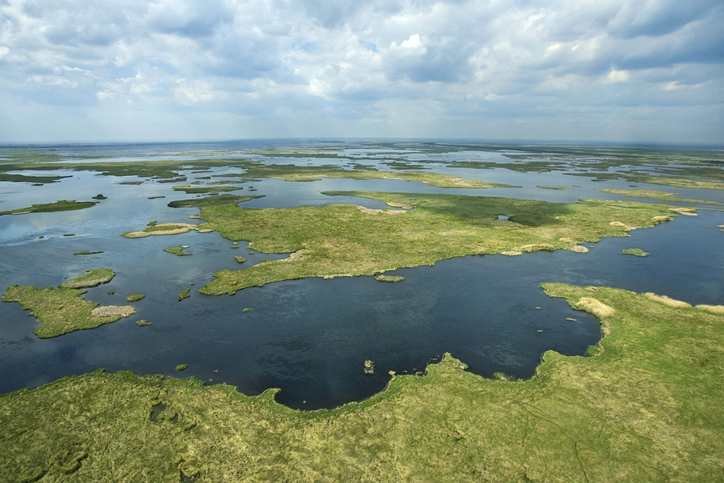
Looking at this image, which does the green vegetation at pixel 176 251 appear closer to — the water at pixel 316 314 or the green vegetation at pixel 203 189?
the water at pixel 316 314

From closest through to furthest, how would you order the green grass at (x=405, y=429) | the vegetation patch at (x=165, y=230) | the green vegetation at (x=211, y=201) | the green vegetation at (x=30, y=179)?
the green grass at (x=405, y=429) < the vegetation patch at (x=165, y=230) < the green vegetation at (x=211, y=201) < the green vegetation at (x=30, y=179)

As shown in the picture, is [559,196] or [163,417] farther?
[559,196]

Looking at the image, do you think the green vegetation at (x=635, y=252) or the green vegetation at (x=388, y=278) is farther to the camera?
the green vegetation at (x=635, y=252)

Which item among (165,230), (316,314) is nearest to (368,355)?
(316,314)

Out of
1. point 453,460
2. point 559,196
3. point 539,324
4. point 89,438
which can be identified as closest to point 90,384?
point 89,438

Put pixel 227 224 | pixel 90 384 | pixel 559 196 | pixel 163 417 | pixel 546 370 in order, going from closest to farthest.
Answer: pixel 163 417
pixel 90 384
pixel 546 370
pixel 227 224
pixel 559 196

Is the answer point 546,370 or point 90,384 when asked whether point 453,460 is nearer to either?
point 546,370

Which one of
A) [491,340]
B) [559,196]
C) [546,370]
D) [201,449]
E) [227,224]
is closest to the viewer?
[201,449]

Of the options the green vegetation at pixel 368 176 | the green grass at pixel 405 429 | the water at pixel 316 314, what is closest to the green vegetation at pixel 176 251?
the water at pixel 316 314
